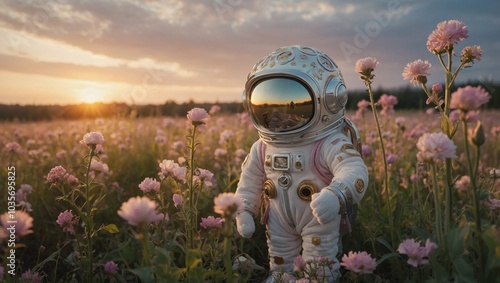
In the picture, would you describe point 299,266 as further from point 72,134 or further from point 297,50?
point 72,134

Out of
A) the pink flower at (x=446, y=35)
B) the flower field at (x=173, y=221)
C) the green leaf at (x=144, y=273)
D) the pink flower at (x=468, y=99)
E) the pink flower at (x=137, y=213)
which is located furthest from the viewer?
the pink flower at (x=446, y=35)

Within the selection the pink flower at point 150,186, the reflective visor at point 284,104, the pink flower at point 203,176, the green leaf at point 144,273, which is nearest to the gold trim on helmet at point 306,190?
the reflective visor at point 284,104

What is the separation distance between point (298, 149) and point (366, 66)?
1.65 feet

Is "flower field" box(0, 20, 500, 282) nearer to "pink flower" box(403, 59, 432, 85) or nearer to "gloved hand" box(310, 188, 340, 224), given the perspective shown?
"pink flower" box(403, 59, 432, 85)

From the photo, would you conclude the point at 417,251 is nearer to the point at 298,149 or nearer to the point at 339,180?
the point at 339,180

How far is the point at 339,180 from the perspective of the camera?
2.02 metres

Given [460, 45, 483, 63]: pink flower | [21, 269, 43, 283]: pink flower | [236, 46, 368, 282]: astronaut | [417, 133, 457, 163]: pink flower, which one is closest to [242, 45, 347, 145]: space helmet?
[236, 46, 368, 282]: astronaut

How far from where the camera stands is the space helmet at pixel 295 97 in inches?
85.2

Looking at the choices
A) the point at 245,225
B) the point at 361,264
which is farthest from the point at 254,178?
the point at 361,264

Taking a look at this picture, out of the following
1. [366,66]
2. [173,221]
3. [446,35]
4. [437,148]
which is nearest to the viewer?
[437,148]

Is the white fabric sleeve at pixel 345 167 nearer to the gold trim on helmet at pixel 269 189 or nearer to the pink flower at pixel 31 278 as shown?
the gold trim on helmet at pixel 269 189

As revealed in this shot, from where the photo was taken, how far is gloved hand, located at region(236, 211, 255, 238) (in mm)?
2207

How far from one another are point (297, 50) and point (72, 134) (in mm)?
4216

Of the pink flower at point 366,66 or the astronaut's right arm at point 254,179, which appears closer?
the pink flower at point 366,66
